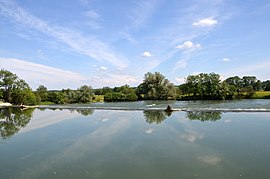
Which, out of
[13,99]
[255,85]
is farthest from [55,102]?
[255,85]

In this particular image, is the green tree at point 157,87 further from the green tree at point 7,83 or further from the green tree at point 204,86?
the green tree at point 7,83

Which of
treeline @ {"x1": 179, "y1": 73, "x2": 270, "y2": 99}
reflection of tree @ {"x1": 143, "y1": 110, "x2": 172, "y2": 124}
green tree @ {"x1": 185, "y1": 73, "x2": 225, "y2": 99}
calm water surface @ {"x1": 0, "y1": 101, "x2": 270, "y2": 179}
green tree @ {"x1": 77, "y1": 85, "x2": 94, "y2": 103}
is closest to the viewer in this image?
calm water surface @ {"x1": 0, "y1": 101, "x2": 270, "y2": 179}

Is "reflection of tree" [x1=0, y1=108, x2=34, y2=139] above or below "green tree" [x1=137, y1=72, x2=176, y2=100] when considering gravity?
below

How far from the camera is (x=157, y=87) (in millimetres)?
60531

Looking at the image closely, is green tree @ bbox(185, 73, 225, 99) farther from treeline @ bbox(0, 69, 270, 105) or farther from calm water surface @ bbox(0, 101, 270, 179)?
calm water surface @ bbox(0, 101, 270, 179)

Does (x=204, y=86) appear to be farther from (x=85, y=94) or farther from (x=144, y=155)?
(x=144, y=155)

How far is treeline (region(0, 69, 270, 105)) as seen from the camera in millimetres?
54906

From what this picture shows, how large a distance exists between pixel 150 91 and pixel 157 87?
86.8 inches

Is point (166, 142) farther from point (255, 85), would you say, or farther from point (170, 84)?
point (255, 85)

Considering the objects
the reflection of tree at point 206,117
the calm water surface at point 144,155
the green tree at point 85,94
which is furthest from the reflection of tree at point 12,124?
the green tree at point 85,94

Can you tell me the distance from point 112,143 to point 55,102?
178 feet

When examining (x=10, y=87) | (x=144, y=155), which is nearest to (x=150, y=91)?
(x=10, y=87)

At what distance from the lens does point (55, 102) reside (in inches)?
2510

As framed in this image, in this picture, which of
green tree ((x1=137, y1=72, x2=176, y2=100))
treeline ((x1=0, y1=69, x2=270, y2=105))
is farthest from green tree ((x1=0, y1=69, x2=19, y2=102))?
green tree ((x1=137, y1=72, x2=176, y2=100))
